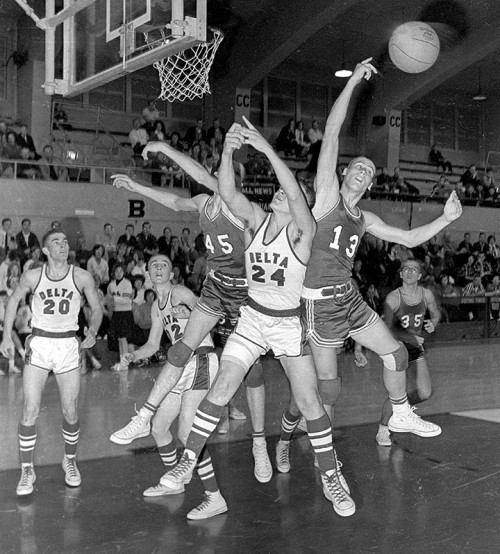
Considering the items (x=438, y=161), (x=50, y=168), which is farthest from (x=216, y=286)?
(x=438, y=161)

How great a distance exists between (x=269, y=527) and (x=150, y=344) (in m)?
1.81

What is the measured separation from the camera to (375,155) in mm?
17797

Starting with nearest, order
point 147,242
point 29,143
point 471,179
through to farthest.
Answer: point 147,242 → point 29,143 → point 471,179

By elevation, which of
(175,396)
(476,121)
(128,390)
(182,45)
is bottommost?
(128,390)

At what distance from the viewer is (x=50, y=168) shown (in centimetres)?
1238

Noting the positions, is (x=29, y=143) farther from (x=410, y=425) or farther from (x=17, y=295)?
(x=410, y=425)

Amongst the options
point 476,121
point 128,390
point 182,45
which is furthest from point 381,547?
point 476,121

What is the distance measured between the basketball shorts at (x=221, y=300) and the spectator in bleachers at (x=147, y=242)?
6.77m

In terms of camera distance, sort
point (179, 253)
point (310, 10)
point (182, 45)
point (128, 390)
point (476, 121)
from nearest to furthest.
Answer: point (182, 45)
point (128, 390)
point (179, 253)
point (310, 10)
point (476, 121)

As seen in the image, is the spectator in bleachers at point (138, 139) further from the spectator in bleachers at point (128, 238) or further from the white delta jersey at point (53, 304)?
the white delta jersey at point (53, 304)

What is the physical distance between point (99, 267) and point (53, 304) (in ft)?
21.9

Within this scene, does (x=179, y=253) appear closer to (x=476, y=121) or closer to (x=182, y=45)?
(x=182, y=45)

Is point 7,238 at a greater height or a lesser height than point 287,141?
lesser

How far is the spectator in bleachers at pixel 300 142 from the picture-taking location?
15.9 m
